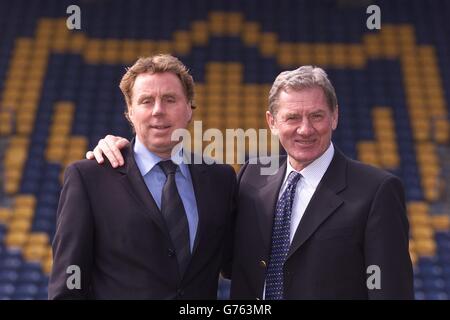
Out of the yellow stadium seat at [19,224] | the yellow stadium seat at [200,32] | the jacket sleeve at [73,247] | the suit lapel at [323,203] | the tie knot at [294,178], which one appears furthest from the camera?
the yellow stadium seat at [200,32]

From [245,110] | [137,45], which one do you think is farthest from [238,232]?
[137,45]

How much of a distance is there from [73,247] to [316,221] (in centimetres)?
64

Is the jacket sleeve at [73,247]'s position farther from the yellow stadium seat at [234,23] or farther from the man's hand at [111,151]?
the yellow stadium seat at [234,23]

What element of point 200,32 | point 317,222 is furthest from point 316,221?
point 200,32

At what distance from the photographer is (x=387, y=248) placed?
183 centimetres

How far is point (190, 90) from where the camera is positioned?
2.00 meters

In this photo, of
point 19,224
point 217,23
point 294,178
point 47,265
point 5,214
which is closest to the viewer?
point 294,178

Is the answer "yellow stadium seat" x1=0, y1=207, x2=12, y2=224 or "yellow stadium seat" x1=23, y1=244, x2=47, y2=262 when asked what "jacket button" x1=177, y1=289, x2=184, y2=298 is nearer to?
"yellow stadium seat" x1=23, y1=244, x2=47, y2=262

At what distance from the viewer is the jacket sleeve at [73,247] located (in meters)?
1.81

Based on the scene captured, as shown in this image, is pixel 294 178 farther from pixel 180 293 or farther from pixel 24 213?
pixel 24 213

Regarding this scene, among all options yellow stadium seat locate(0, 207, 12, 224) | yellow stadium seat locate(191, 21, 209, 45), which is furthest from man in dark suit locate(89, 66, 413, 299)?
yellow stadium seat locate(191, 21, 209, 45)

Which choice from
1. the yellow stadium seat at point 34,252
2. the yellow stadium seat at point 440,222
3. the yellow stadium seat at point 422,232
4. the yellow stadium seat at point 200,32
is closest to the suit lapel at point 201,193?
the yellow stadium seat at point 34,252
